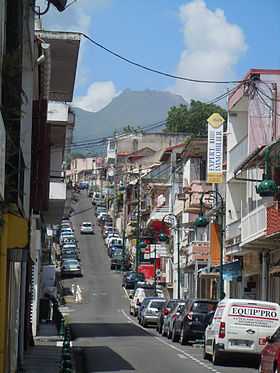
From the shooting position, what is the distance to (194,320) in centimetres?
3756

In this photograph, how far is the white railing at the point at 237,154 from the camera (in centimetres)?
5012

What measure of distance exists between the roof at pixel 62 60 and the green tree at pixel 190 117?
10468 centimetres

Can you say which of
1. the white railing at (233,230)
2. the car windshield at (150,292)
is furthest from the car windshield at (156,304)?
the car windshield at (150,292)

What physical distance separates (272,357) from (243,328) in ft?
27.0

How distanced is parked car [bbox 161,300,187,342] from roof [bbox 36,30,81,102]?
10148 millimetres

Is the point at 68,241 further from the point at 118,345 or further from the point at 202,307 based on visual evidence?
the point at 118,345

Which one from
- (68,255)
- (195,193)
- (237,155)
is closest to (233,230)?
(237,155)

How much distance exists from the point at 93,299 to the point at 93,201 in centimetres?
8454

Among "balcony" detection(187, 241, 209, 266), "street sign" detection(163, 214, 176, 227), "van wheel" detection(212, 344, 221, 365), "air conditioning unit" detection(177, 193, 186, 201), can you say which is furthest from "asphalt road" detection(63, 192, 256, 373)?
"air conditioning unit" detection(177, 193, 186, 201)

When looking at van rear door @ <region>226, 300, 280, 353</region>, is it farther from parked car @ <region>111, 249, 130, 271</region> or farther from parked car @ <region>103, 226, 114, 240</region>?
parked car @ <region>103, 226, 114, 240</region>

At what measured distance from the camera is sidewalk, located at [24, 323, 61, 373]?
22500 mm

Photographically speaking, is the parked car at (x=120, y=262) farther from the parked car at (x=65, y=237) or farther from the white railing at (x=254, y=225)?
the white railing at (x=254, y=225)

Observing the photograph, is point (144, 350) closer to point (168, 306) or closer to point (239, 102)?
point (168, 306)

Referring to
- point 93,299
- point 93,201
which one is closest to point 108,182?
point 93,201
